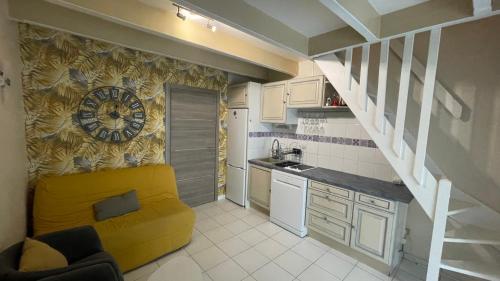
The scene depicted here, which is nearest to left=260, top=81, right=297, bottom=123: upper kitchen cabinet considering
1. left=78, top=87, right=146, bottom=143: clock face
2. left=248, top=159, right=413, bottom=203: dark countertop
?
left=248, top=159, right=413, bottom=203: dark countertop

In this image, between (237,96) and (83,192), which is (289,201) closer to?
(237,96)

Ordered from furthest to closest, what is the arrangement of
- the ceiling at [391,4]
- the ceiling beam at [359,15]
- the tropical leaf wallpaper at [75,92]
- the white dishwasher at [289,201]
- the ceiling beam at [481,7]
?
the white dishwasher at [289,201] < the tropical leaf wallpaper at [75,92] < the ceiling at [391,4] < the ceiling beam at [359,15] < the ceiling beam at [481,7]

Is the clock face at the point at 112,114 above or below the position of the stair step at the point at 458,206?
above

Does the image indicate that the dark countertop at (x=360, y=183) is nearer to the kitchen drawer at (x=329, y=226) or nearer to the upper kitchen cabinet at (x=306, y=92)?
the kitchen drawer at (x=329, y=226)

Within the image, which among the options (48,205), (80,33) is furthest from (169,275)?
(80,33)

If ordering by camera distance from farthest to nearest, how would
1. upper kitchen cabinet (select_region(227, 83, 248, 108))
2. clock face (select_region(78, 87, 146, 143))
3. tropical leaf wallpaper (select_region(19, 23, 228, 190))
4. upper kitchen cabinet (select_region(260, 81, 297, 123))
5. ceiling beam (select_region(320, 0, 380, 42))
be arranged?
upper kitchen cabinet (select_region(227, 83, 248, 108)) < upper kitchen cabinet (select_region(260, 81, 297, 123)) < clock face (select_region(78, 87, 146, 143)) < tropical leaf wallpaper (select_region(19, 23, 228, 190)) < ceiling beam (select_region(320, 0, 380, 42))

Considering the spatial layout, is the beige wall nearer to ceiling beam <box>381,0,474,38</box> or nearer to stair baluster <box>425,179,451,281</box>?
ceiling beam <box>381,0,474,38</box>

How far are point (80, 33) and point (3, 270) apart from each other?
194 centimetres

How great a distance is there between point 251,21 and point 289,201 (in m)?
2.20

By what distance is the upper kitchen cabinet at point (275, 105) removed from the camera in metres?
3.09

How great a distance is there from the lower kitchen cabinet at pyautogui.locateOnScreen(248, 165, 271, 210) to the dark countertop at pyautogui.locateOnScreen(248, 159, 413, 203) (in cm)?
26

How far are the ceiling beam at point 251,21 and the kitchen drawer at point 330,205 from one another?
5.46ft

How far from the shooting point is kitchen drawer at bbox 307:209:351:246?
2.26 metres

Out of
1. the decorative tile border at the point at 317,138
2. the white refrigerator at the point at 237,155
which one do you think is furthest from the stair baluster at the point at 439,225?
the white refrigerator at the point at 237,155
